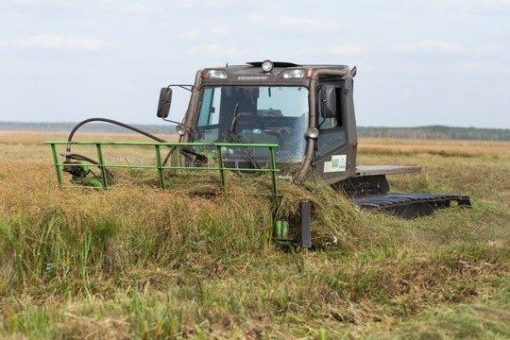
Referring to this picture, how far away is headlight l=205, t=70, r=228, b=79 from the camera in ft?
33.7

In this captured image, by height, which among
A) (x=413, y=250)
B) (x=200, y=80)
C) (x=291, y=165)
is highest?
(x=200, y=80)

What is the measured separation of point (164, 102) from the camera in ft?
32.2

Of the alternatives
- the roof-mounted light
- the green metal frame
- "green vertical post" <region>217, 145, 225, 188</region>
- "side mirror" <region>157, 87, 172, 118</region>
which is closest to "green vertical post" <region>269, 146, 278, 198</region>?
the green metal frame

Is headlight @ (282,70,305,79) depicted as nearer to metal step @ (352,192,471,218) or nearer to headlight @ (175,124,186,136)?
headlight @ (175,124,186,136)

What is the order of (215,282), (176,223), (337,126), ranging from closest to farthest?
(215,282) < (176,223) < (337,126)

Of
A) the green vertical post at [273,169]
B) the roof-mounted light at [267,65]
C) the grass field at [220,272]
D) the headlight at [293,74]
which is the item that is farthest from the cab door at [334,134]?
the green vertical post at [273,169]

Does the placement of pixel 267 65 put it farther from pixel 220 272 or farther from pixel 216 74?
pixel 220 272

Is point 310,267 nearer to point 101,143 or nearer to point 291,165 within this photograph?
point 291,165

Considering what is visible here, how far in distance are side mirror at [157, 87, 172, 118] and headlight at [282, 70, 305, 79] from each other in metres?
1.41

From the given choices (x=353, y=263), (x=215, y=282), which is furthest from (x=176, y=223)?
(x=353, y=263)

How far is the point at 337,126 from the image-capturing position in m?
10.2

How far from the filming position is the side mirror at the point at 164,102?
32.2 ft

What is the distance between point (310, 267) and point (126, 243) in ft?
5.71

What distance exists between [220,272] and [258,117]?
2816 mm
